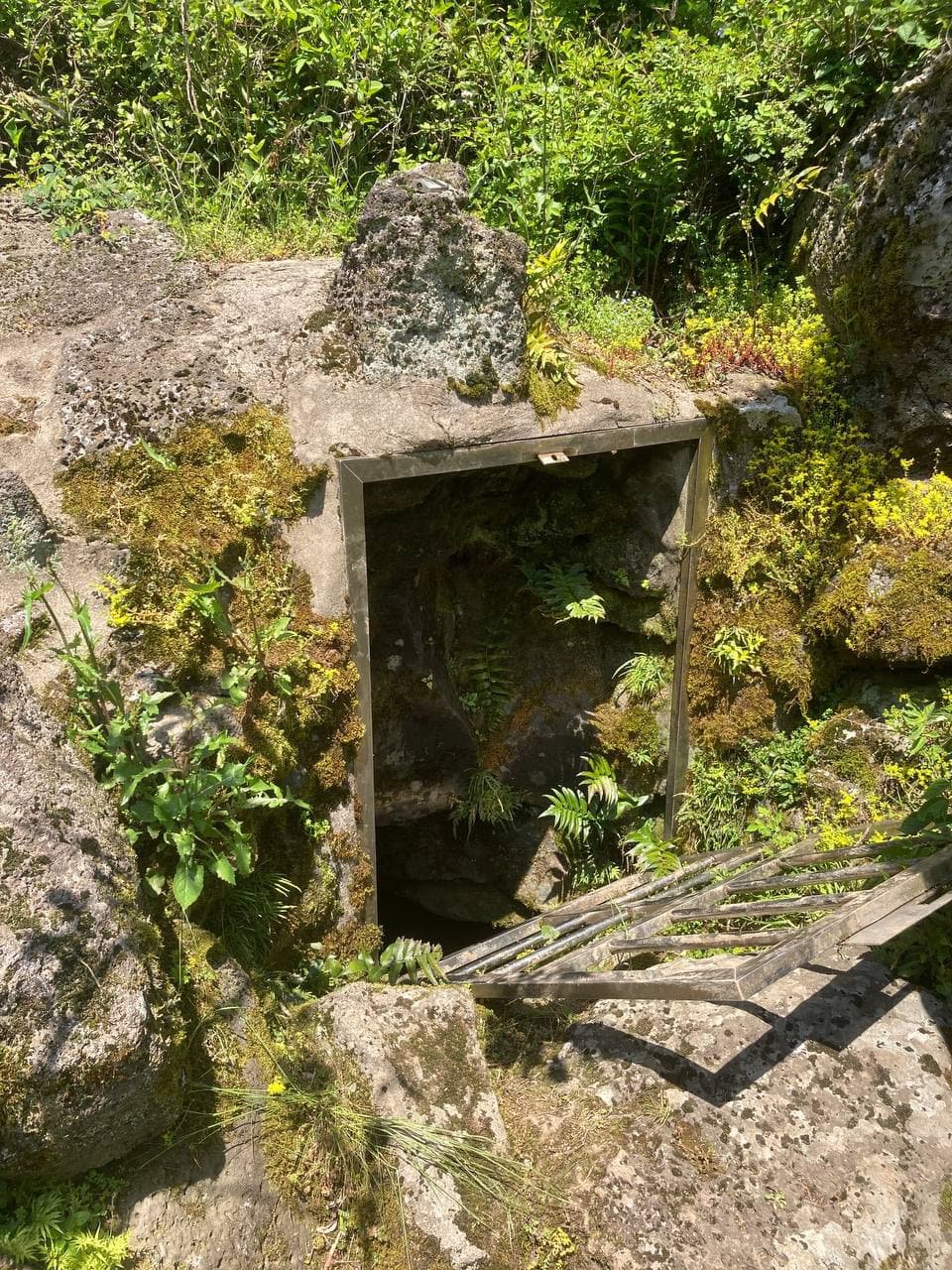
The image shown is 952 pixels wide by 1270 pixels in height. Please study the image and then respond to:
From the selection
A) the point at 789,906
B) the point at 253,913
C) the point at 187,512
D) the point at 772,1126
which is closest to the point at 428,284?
the point at 187,512

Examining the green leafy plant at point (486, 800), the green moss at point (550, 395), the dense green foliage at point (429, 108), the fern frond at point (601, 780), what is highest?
the dense green foliage at point (429, 108)

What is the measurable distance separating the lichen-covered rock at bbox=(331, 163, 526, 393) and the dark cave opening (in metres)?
1.13

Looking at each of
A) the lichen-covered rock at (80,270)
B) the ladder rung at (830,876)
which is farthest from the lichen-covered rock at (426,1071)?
the lichen-covered rock at (80,270)

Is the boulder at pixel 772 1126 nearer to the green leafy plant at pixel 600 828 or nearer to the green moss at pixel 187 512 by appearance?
the green leafy plant at pixel 600 828

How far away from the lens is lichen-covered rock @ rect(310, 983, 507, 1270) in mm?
3199

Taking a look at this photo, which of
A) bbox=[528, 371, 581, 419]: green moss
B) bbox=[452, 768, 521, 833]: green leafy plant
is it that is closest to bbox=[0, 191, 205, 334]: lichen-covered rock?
bbox=[528, 371, 581, 419]: green moss

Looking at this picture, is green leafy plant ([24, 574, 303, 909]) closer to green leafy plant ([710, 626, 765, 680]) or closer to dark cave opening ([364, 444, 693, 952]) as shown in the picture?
dark cave opening ([364, 444, 693, 952])

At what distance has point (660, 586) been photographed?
19.1 ft

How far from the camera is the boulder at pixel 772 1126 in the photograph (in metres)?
3.30

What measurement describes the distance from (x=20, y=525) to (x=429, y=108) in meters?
4.76

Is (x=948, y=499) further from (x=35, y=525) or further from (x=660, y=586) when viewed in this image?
(x=35, y=525)

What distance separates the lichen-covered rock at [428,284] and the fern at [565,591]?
1.89 metres

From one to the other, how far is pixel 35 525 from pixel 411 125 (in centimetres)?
461

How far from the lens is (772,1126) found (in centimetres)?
364
